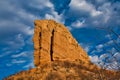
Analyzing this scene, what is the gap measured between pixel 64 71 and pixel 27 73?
47.8 feet

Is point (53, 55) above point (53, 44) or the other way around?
the other way around

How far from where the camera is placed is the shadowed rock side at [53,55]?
122m

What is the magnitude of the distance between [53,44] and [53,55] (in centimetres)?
729

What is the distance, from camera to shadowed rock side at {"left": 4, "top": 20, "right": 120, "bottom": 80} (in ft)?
402

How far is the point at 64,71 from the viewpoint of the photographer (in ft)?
401

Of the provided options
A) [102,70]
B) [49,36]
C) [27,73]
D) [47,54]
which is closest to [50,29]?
[49,36]

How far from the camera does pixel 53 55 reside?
142000 millimetres

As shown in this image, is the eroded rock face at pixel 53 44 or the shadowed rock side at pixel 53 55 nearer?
the shadowed rock side at pixel 53 55

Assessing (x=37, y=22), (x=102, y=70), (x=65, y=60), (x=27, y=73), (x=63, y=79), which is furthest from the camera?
(x=37, y=22)

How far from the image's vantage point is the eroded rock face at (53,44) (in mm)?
143500

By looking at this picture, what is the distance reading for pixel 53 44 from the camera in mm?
147750

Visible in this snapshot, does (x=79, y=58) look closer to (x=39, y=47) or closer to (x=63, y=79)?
(x=39, y=47)

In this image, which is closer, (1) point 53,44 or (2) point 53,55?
(2) point 53,55

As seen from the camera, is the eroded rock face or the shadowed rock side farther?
the eroded rock face
